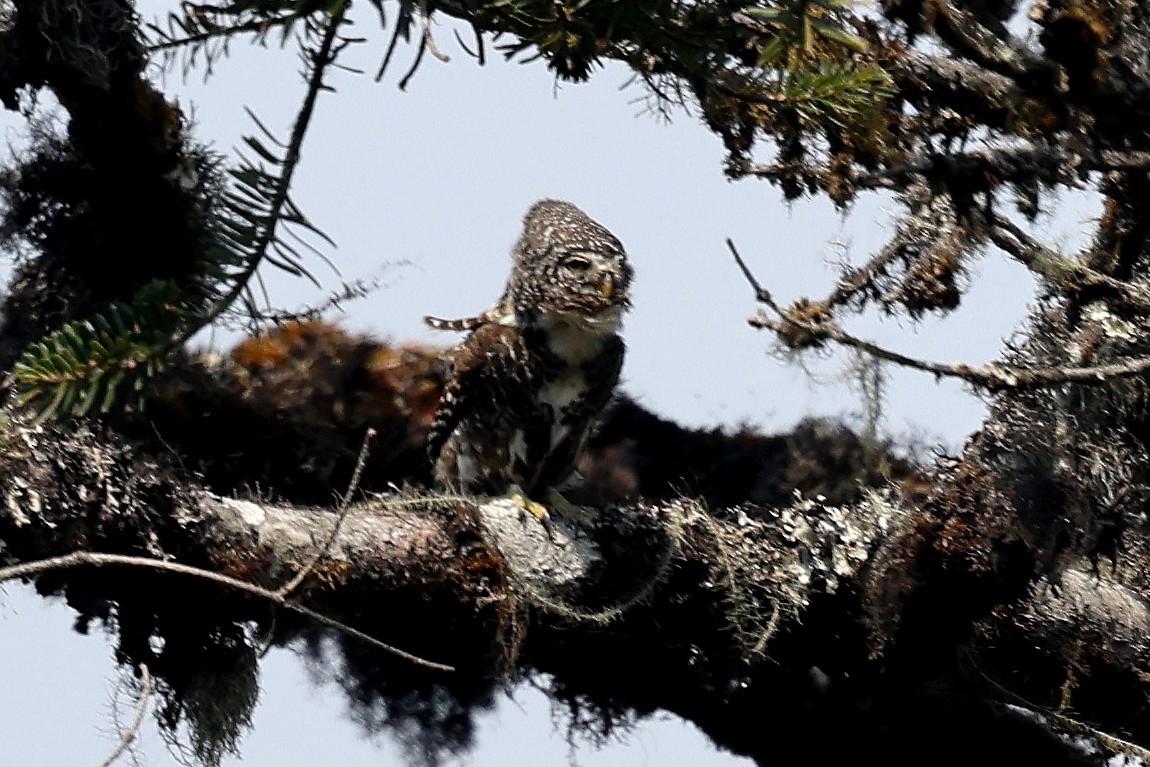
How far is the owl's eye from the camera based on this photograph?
3723 millimetres

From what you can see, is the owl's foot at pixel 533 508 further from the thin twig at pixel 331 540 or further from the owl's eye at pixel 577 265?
the thin twig at pixel 331 540

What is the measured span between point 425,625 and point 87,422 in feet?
2.57

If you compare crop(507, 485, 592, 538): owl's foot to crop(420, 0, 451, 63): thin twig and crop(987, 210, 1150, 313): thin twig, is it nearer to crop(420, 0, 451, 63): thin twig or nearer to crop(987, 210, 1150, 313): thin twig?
crop(987, 210, 1150, 313): thin twig

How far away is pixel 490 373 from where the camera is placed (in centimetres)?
379

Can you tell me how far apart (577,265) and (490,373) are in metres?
0.34

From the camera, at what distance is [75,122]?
11.8 ft

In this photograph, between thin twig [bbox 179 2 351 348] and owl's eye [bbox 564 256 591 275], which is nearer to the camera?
thin twig [bbox 179 2 351 348]

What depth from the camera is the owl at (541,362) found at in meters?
→ 3.71

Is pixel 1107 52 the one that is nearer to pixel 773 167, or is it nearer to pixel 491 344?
pixel 773 167

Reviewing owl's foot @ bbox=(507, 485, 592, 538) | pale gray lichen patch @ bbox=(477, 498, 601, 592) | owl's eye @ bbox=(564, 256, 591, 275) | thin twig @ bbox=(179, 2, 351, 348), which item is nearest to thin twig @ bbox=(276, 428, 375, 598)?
thin twig @ bbox=(179, 2, 351, 348)

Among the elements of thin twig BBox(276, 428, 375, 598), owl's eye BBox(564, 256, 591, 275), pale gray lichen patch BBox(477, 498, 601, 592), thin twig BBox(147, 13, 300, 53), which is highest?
owl's eye BBox(564, 256, 591, 275)

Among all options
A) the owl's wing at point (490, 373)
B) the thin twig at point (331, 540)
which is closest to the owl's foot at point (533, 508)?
the owl's wing at point (490, 373)

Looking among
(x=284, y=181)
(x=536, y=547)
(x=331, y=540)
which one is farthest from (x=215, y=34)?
(x=536, y=547)

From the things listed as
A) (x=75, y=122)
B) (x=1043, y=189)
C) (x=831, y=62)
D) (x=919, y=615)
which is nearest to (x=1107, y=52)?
(x=831, y=62)
